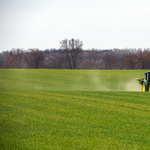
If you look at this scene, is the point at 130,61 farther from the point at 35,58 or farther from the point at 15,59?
the point at 15,59

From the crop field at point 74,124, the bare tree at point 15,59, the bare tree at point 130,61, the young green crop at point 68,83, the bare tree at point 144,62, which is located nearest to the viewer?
the crop field at point 74,124

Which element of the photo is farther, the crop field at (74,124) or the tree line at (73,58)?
the tree line at (73,58)

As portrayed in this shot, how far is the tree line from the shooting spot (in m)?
72.8

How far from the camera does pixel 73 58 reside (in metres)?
76.3

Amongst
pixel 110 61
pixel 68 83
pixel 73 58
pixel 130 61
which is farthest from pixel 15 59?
pixel 68 83

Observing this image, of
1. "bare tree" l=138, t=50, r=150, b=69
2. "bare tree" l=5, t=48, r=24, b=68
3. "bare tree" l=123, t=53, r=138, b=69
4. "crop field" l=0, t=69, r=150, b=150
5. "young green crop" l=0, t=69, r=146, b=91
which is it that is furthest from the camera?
"bare tree" l=5, t=48, r=24, b=68

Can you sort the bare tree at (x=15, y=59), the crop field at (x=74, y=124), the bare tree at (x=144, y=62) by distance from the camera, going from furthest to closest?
the bare tree at (x=15, y=59), the bare tree at (x=144, y=62), the crop field at (x=74, y=124)

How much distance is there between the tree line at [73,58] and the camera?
239ft

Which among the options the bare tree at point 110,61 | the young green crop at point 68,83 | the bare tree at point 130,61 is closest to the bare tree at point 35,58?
the bare tree at point 110,61

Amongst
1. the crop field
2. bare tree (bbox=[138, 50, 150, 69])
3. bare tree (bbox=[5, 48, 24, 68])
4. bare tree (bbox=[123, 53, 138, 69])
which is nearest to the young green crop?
the crop field

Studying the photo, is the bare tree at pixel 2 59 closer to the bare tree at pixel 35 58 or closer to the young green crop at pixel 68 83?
the bare tree at pixel 35 58

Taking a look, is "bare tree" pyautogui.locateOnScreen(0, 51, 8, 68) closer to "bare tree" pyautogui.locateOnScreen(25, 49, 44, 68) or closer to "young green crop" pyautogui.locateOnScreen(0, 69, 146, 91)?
"bare tree" pyautogui.locateOnScreen(25, 49, 44, 68)

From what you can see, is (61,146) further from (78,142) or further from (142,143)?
(142,143)

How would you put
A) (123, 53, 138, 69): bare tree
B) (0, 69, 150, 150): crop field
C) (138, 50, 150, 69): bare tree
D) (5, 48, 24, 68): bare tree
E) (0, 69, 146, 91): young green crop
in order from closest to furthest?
(0, 69, 150, 150): crop field → (0, 69, 146, 91): young green crop → (138, 50, 150, 69): bare tree → (123, 53, 138, 69): bare tree → (5, 48, 24, 68): bare tree
